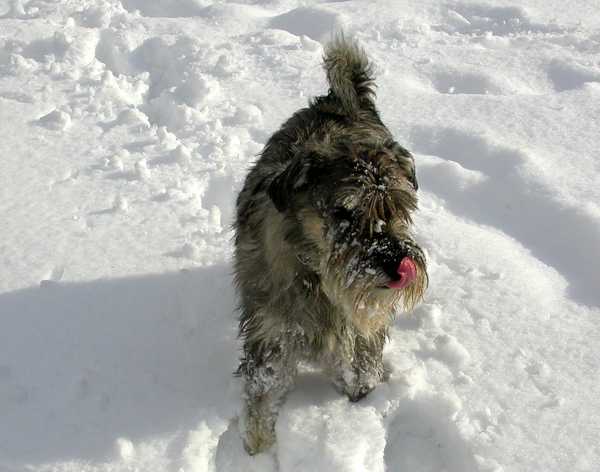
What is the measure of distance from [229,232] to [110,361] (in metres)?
1.40

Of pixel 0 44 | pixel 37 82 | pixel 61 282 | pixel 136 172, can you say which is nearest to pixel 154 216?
pixel 136 172

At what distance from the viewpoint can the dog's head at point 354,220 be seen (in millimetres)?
2781

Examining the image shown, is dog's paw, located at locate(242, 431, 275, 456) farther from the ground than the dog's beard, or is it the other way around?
the dog's beard

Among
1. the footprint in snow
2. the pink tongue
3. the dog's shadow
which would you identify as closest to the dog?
the pink tongue

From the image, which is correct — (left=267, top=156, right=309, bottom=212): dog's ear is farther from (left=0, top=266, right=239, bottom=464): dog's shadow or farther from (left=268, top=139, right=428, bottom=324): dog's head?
(left=0, top=266, right=239, bottom=464): dog's shadow

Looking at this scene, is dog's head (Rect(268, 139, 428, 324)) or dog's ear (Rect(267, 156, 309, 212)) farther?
dog's ear (Rect(267, 156, 309, 212))

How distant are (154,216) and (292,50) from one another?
3.05 metres

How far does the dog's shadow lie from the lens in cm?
353

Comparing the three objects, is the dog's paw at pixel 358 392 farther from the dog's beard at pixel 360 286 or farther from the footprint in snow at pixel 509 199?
the footprint in snow at pixel 509 199

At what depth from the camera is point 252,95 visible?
20.7 feet

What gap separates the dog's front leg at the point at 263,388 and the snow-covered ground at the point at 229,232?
0.13m

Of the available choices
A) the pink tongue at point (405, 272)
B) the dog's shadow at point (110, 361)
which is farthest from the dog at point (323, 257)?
the dog's shadow at point (110, 361)

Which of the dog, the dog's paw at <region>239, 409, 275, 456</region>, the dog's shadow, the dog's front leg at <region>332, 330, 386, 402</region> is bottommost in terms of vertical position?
the dog's shadow

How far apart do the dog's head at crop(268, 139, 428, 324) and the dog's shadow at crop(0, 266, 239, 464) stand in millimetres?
1302
